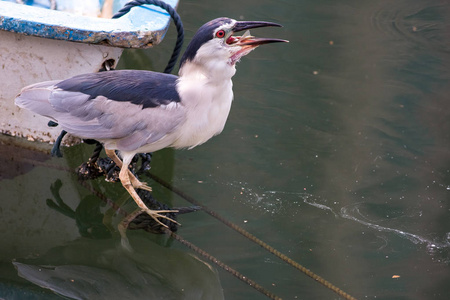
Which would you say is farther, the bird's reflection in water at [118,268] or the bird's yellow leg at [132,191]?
the bird's yellow leg at [132,191]

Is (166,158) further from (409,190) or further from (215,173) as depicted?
(409,190)

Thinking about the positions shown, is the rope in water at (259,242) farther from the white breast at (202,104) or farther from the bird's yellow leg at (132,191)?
the white breast at (202,104)

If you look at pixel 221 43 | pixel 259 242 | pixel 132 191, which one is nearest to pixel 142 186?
pixel 132 191

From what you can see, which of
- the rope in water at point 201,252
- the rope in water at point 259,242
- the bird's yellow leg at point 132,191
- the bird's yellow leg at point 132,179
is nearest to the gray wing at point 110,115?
the bird's yellow leg at point 132,191

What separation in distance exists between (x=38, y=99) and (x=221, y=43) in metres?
0.93

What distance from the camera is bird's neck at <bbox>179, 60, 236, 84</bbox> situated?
292cm

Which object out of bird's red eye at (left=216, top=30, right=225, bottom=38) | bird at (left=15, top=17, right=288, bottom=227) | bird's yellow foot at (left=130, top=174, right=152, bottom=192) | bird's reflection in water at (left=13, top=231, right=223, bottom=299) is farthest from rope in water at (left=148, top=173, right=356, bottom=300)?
bird's red eye at (left=216, top=30, right=225, bottom=38)

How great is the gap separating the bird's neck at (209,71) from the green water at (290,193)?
0.79m

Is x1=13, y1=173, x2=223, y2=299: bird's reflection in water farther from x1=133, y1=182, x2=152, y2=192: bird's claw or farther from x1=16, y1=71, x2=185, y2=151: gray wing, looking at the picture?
x1=16, y1=71, x2=185, y2=151: gray wing

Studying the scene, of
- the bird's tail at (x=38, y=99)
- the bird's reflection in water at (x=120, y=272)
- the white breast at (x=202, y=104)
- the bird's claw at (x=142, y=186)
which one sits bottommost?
the bird's reflection in water at (x=120, y=272)

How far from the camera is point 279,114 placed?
14.4 feet

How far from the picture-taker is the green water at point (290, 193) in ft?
9.91

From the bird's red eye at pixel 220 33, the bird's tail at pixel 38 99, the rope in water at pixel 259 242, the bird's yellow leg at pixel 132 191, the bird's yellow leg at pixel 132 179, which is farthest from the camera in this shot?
the bird's yellow leg at pixel 132 179

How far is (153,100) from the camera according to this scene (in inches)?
118
